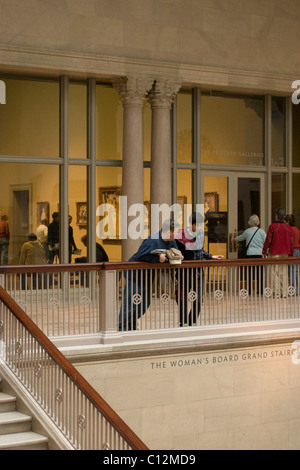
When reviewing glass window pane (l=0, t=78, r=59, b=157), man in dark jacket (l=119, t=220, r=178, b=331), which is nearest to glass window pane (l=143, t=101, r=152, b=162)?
glass window pane (l=0, t=78, r=59, b=157)

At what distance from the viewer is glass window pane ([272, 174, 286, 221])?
18.0 meters

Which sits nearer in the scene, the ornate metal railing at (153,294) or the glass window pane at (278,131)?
the ornate metal railing at (153,294)

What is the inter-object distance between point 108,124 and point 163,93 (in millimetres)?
1265

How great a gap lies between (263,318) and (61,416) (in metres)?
4.62

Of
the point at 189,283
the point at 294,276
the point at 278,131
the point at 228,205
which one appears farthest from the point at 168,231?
the point at 278,131

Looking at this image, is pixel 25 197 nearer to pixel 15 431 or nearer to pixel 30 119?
pixel 30 119

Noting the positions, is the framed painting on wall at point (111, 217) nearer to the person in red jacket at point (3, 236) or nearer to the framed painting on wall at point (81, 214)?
the framed painting on wall at point (81, 214)

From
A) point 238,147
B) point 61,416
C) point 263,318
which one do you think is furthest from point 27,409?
point 238,147

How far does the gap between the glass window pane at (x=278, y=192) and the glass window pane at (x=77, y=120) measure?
4.61 m

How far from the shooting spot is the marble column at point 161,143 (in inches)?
631

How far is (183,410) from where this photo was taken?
11.9 m

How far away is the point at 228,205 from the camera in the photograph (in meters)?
17.5

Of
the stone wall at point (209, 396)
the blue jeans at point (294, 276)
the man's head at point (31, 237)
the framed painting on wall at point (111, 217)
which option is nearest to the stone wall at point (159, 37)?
the framed painting on wall at point (111, 217)

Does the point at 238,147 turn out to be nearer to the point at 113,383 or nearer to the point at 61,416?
the point at 113,383
